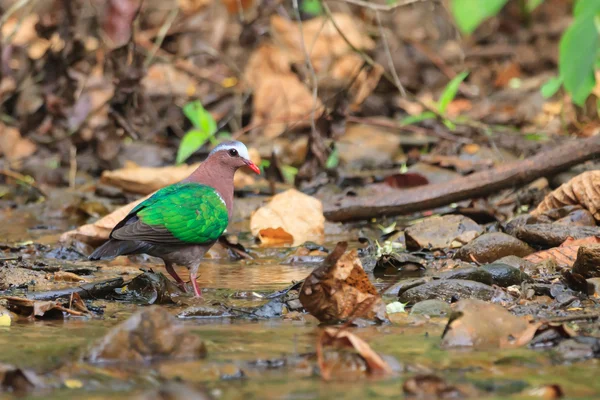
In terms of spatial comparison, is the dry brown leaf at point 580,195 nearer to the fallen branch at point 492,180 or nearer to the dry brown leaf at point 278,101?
the fallen branch at point 492,180

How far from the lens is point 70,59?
8.98m

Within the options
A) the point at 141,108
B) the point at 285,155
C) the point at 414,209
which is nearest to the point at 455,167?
the point at 414,209

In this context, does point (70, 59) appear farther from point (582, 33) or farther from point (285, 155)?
point (582, 33)

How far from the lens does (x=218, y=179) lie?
608 centimetres

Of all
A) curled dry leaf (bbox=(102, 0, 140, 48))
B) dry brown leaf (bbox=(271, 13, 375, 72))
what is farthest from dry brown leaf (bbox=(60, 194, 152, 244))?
dry brown leaf (bbox=(271, 13, 375, 72))

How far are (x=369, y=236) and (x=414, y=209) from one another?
1.66ft

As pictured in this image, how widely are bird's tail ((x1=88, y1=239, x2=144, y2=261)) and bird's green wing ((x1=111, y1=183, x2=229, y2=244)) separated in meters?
0.05

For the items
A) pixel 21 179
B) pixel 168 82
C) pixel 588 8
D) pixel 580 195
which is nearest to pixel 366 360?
pixel 588 8

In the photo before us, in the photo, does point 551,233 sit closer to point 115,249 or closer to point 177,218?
point 177,218

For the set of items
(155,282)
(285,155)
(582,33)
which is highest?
(582,33)

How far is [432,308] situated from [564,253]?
4.80 feet

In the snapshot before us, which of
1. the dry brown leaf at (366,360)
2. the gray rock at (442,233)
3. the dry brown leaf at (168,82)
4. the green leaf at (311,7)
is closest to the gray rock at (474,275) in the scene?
the gray rock at (442,233)

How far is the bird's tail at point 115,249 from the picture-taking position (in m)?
5.04

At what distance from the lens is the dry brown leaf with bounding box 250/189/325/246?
7.13 m
